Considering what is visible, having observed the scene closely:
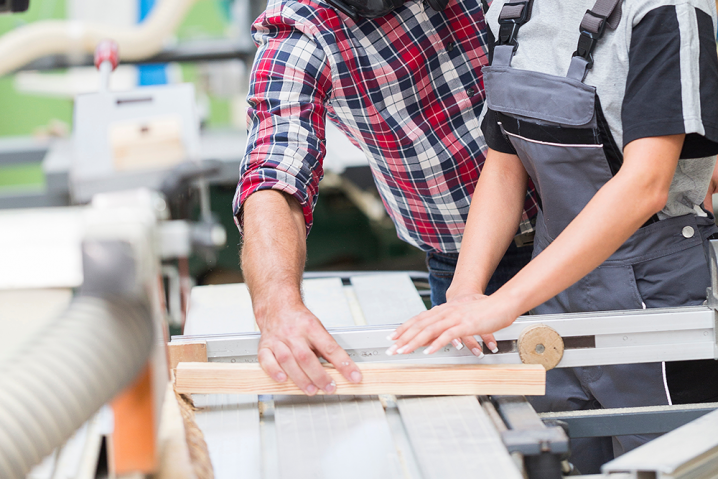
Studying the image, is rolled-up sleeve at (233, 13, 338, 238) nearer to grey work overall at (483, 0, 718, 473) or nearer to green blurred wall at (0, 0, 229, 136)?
grey work overall at (483, 0, 718, 473)

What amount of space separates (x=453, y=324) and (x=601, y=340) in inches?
10.7

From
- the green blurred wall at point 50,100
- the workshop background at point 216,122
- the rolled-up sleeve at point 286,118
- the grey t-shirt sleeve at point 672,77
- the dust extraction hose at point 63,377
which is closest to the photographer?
the dust extraction hose at point 63,377

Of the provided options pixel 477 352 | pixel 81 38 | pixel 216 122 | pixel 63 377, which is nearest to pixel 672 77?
pixel 477 352

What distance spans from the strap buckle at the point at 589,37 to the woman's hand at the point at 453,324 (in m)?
0.44

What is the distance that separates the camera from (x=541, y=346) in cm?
114

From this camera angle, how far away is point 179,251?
1.78 feet

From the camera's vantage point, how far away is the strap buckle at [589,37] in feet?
3.66

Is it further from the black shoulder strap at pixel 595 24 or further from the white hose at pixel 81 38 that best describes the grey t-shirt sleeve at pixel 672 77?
the white hose at pixel 81 38

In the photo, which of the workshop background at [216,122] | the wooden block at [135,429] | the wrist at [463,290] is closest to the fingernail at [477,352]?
the wrist at [463,290]

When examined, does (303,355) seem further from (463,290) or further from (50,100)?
(50,100)

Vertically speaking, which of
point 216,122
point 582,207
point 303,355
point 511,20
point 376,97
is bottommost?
point 303,355

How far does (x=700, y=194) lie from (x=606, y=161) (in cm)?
19

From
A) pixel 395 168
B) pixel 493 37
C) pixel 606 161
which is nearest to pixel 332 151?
pixel 395 168

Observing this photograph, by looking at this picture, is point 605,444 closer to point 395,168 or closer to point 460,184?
point 460,184
